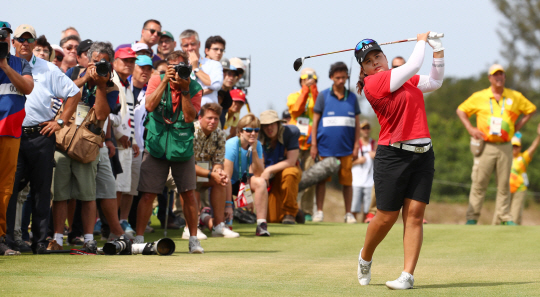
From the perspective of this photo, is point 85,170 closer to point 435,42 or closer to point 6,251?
point 6,251

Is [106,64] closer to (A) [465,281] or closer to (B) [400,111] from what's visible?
(B) [400,111]

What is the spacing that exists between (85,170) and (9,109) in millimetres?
1177

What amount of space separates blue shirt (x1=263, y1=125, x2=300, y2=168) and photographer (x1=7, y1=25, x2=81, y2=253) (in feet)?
14.1

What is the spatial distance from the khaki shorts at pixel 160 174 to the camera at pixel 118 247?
629 millimetres

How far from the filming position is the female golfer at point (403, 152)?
5.12 meters

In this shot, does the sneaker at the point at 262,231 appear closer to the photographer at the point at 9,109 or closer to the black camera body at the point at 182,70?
the black camera body at the point at 182,70

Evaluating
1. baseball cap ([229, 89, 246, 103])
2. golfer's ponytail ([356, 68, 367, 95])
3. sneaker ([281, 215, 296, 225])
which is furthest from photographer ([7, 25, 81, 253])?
sneaker ([281, 215, 296, 225])

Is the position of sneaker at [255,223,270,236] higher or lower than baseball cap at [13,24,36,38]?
lower

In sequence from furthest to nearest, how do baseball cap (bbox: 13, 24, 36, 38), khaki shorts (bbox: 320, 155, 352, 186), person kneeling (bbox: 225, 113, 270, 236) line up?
1. khaki shorts (bbox: 320, 155, 352, 186)
2. person kneeling (bbox: 225, 113, 270, 236)
3. baseball cap (bbox: 13, 24, 36, 38)

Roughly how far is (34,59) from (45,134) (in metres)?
0.71

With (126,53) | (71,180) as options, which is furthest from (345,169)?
(71,180)

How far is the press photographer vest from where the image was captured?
723 cm

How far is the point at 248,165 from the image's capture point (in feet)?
33.1

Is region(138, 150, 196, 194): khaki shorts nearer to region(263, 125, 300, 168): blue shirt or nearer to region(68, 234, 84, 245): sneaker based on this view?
region(68, 234, 84, 245): sneaker
